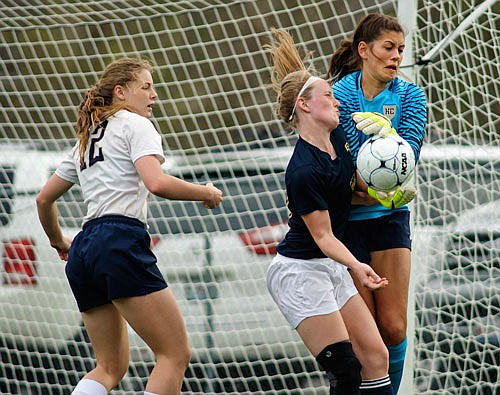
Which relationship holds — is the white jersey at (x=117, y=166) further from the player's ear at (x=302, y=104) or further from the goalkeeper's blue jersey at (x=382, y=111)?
the goalkeeper's blue jersey at (x=382, y=111)

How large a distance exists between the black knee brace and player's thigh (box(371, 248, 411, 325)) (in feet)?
1.48

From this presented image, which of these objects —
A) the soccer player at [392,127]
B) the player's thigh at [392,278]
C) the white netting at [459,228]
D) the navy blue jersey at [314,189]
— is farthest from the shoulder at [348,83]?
the white netting at [459,228]

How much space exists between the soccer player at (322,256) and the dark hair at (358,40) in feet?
1.10

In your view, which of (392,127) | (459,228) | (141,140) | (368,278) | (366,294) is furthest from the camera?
(459,228)

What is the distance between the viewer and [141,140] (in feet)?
12.4

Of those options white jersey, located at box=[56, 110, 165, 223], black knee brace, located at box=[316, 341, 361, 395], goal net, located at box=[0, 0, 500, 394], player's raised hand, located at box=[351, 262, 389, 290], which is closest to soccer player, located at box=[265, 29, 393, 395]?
black knee brace, located at box=[316, 341, 361, 395]

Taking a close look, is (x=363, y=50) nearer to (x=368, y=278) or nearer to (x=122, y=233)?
(x=368, y=278)

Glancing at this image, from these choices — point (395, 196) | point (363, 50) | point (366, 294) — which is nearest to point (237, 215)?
point (366, 294)

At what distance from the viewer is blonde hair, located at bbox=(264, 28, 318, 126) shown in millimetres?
4023

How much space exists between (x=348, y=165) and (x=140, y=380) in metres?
3.02

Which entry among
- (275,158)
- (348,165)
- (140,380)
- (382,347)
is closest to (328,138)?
(348,165)

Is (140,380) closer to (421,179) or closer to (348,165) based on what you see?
(421,179)

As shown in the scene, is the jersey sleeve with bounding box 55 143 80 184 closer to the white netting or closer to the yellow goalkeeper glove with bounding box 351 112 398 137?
the yellow goalkeeper glove with bounding box 351 112 398 137

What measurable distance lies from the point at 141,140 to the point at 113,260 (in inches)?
19.0
